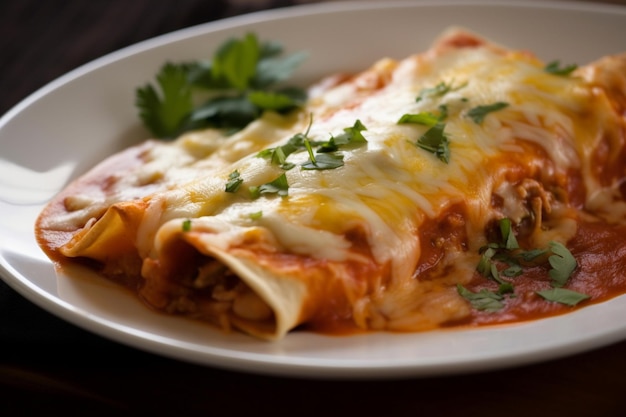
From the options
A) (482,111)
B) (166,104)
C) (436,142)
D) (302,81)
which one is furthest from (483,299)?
(302,81)

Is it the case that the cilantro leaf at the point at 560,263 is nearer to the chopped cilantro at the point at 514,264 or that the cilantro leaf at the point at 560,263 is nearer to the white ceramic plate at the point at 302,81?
the chopped cilantro at the point at 514,264

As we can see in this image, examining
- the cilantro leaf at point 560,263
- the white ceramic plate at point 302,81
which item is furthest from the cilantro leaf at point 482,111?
the white ceramic plate at point 302,81

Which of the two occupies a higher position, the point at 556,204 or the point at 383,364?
the point at 383,364

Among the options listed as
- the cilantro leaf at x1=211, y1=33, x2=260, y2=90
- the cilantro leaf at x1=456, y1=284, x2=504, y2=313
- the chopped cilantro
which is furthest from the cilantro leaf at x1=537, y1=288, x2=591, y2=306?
the cilantro leaf at x1=211, y1=33, x2=260, y2=90

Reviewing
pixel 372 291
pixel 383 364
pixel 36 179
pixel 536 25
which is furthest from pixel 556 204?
pixel 36 179

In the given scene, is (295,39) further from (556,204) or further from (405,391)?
(405,391)

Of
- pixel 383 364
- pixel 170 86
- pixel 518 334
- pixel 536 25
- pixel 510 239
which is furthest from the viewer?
pixel 536 25

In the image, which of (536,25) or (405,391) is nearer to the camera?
(405,391)
